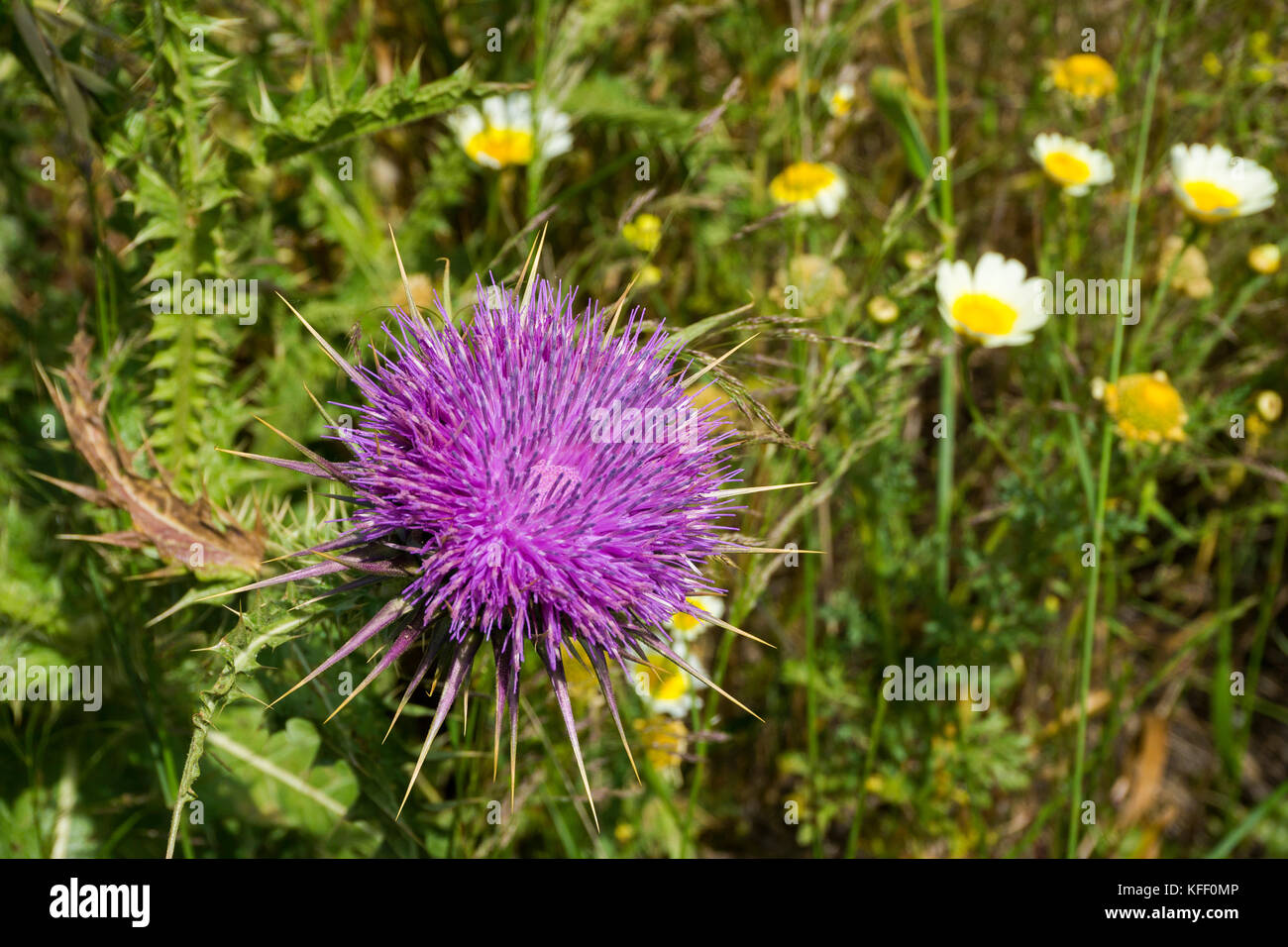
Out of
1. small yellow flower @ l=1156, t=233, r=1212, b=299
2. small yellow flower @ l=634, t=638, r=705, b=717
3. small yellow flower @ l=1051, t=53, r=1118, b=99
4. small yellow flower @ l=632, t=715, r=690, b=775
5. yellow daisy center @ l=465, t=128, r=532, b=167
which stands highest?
small yellow flower @ l=1051, t=53, r=1118, b=99

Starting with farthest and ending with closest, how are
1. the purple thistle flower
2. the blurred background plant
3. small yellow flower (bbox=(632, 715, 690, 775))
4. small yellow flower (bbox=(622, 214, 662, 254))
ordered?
small yellow flower (bbox=(622, 214, 662, 254))
small yellow flower (bbox=(632, 715, 690, 775))
the blurred background plant
the purple thistle flower

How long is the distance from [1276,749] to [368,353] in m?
4.38

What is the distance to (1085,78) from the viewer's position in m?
4.07

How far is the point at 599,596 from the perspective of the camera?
2.15m

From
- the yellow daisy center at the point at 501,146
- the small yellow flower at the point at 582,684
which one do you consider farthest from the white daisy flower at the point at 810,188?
the small yellow flower at the point at 582,684

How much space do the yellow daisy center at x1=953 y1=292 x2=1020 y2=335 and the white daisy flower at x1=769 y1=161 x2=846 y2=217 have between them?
722 mm

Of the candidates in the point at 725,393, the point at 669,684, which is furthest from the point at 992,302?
the point at 669,684

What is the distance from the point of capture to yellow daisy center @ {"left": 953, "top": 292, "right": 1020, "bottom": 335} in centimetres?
328

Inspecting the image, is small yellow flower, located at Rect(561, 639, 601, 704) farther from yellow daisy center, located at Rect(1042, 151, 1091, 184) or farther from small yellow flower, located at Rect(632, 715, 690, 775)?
yellow daisy center, located at Rect(1042, 151, 1091, 184)

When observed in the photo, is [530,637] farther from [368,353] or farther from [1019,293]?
[1019,293]

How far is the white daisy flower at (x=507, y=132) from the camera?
3912 millimetres

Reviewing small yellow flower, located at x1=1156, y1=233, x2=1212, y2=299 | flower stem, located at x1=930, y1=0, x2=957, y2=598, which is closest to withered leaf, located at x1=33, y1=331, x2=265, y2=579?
flower stem, located at x1=930, y1=0, x2=957, y2=598

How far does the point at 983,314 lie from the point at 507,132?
6.97ft

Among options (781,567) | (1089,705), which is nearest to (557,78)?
(781,567)
